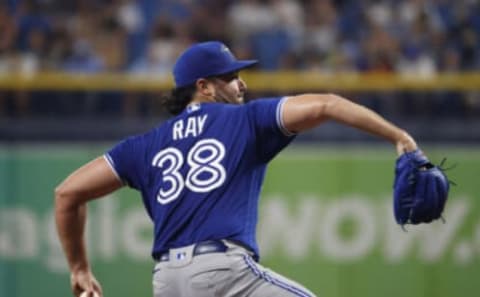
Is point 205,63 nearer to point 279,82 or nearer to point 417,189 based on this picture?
point 417,189

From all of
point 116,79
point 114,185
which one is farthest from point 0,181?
point 114,185

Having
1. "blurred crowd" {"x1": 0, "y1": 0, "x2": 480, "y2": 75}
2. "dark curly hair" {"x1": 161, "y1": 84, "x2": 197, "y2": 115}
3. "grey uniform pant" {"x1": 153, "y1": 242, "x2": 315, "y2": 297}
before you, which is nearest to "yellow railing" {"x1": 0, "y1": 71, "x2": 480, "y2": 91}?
"blurred crowd" {"x1": 0, "y1": 0, "x2": 480, "y2": 75}

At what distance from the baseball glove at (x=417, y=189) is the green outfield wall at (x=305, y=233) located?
5072mm

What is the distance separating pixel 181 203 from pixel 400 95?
5621 mm

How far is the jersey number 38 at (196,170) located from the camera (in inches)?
185

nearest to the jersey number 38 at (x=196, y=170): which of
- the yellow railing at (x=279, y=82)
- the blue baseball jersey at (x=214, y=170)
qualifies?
the blue baseball jersey at (x=214, y=170)

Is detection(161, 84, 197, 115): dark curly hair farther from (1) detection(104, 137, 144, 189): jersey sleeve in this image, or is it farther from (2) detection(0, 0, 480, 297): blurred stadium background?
(2) detection(0, 0, 480, 297): blurred stadium background

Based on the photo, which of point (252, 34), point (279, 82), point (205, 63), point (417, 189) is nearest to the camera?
point (417, 189)

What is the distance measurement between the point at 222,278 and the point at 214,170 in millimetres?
428

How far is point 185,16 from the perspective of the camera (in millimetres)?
11297

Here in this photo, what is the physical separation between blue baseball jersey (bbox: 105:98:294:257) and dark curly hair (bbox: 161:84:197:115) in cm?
26

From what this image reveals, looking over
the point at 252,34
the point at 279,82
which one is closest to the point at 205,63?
the point at 279,82

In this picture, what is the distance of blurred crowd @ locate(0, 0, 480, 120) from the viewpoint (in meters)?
10.6

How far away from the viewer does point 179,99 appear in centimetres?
514
